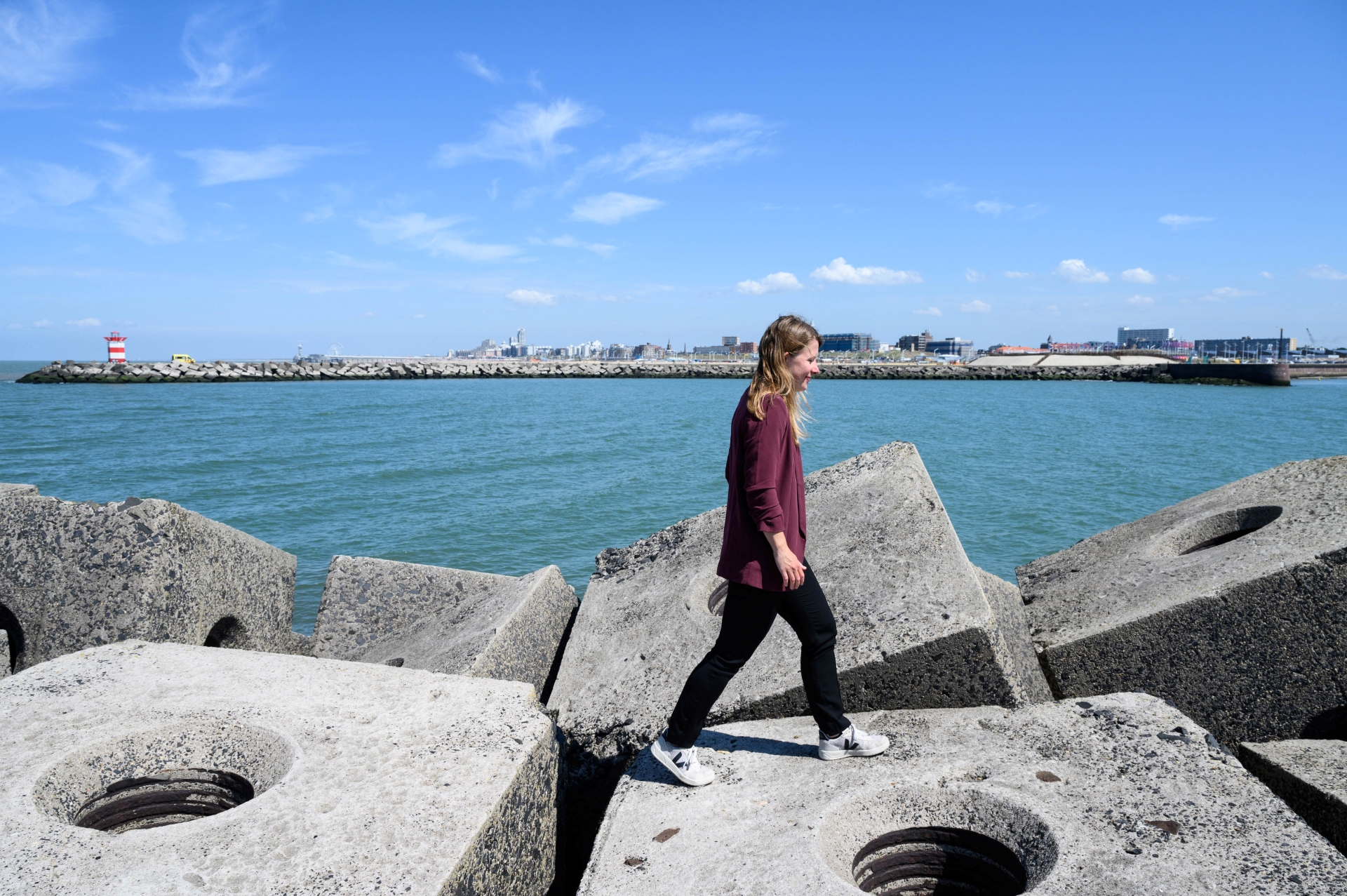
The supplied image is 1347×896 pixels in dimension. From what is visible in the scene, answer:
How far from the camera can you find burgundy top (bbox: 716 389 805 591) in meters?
2.40

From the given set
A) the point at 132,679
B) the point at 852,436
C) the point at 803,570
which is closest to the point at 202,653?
the point at 132,679

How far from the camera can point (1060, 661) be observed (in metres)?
3.69

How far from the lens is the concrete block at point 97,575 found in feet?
12.3

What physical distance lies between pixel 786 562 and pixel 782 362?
59 centimetres

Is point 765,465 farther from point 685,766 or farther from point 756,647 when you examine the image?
point 685,766

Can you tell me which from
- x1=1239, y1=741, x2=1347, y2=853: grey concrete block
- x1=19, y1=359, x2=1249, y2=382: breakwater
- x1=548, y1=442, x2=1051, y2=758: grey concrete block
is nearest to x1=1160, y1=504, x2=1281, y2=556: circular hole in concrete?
x1=548, y1=442, x2=1051, y2=758: grey concrete block

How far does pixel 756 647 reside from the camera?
255 cm

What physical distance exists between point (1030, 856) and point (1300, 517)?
9.09 feet

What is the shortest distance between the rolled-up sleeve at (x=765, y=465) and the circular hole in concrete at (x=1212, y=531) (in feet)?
10.8

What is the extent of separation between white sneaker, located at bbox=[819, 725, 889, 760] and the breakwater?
65.8 m

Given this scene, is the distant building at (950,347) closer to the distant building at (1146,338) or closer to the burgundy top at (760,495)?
the distant building at (1146,338)

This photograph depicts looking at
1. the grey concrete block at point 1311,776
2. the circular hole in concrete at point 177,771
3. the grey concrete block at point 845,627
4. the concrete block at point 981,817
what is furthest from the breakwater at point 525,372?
the circular hole in concrete at point 177,771

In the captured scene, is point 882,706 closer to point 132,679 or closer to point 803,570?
point 803,570

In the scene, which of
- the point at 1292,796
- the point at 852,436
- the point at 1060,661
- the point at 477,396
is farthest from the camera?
the point at 477,396
